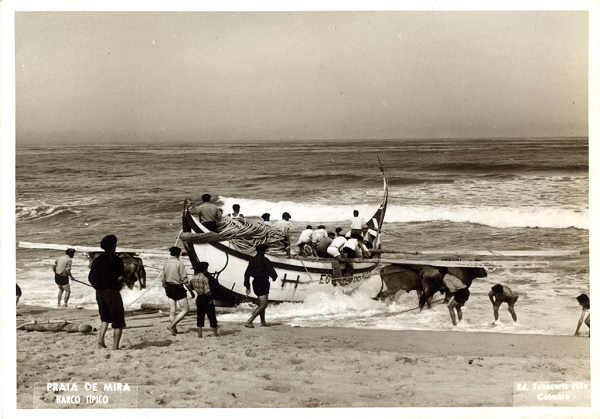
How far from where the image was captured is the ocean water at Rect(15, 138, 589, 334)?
7.94 m

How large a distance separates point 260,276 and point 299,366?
1.06m

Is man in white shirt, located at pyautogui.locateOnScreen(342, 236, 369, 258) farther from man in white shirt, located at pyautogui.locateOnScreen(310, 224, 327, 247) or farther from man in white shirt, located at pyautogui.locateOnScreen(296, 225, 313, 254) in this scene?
man in white shirt, located at pyautogui.locateOnScreen(296, 225, 313, 254)

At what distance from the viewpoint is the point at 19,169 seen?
25.7 ft

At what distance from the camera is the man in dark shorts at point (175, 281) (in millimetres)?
7543

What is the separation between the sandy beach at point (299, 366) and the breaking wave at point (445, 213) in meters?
1.38

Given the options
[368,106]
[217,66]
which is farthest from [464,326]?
[217,66]

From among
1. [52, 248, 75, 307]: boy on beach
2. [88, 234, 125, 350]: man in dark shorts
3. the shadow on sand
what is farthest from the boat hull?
[52, 248, 75, 307]: boy on beach

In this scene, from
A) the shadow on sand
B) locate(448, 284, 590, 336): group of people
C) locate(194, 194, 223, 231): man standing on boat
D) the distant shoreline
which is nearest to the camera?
the shadow on sand

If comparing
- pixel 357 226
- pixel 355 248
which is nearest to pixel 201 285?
pixel 355 248

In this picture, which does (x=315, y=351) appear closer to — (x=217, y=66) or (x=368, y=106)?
(x=368, y=106)

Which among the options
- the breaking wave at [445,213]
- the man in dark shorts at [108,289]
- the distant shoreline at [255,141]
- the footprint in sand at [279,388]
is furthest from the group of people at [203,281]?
the distant shoreline at [255,141]

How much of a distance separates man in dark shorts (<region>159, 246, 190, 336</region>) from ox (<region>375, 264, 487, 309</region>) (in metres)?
2.23

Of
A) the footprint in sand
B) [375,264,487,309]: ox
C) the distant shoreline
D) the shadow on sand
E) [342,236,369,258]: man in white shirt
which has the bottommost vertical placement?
the footprint in sand
